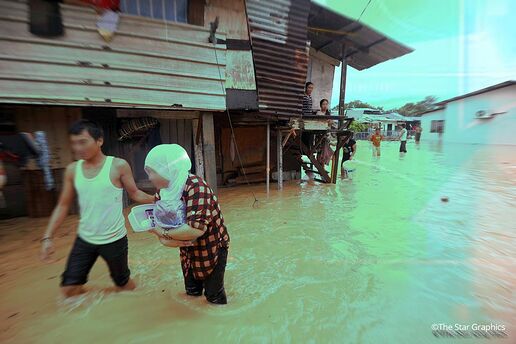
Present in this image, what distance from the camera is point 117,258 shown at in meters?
2.57

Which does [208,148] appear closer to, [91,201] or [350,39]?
[91,201]

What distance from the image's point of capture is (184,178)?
2057 mm

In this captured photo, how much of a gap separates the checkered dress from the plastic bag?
0.14 ft

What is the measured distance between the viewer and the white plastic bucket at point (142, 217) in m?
2.18

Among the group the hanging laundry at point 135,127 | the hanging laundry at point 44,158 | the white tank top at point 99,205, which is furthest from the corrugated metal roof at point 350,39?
the white tank top at point 99,205

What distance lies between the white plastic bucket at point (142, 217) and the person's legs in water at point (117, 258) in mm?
497

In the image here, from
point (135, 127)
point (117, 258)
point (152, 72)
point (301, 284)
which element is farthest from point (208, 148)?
point (117, 258)

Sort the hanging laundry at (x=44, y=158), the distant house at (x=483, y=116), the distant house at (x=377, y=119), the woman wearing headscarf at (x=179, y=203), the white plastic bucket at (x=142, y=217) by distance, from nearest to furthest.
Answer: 1. the woman wearing headscarf at (x=179, y=203)
2. the white plastic bucket at (x=142, y=217)
3. the hanging laundry at (x=44, y=158)
4. the distant house at (x=483, y=116)
5. the distant house at (x=377, y=119)

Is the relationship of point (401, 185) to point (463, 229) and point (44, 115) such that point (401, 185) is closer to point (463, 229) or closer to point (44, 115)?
point (463, 229)

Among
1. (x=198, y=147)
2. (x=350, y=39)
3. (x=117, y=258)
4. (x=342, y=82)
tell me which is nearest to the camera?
(x=117, y=258)

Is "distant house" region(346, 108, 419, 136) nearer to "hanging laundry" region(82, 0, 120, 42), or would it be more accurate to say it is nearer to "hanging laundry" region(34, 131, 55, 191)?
"hanging laundry" region(82, 0, 120, 42)

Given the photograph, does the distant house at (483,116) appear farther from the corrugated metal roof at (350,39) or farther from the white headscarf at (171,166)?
the white headscarf at (171,166)

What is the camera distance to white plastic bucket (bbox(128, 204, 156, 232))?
2.18 meters

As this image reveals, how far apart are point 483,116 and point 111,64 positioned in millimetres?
27230
